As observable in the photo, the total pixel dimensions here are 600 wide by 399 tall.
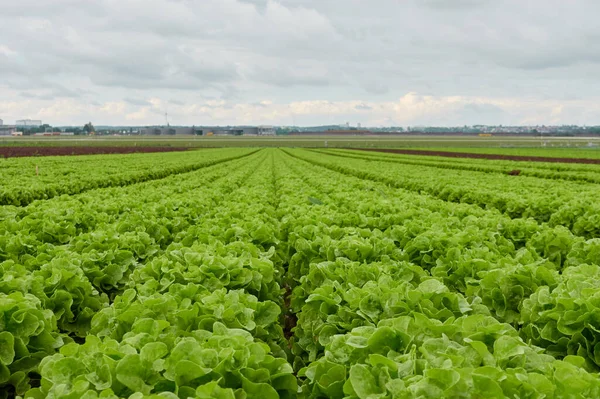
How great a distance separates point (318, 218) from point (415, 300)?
4998mm

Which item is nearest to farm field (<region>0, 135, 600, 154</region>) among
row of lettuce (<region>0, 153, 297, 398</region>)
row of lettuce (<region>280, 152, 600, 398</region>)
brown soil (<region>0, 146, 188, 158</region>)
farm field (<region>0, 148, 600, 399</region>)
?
brown soil (<region>0, 146, 188, 158</region>)

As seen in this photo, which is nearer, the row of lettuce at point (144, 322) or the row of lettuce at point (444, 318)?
the row of lettuce at point (444, 318)

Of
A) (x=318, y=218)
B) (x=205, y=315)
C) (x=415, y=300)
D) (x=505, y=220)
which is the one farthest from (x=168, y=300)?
(x=505, y=220)

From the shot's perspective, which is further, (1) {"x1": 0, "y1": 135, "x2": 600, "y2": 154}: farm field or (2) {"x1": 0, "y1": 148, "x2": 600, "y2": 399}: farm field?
(1) {"x1": 0, "y1": 135, "x2": 600, "y2": 154}: farm field

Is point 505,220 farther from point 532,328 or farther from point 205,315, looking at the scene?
point 205,315

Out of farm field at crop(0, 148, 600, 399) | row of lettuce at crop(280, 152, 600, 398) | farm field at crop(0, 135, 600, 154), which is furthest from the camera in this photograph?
farm field at crop(0, 135, 600, 154)

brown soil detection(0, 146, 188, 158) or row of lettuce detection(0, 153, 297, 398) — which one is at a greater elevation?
brown soil detection(0, 146, 188, 158)

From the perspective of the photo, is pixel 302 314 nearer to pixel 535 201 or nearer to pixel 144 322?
pixel 144 322

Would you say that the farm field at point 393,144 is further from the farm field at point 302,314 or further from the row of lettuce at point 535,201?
the farm field at point 302,314

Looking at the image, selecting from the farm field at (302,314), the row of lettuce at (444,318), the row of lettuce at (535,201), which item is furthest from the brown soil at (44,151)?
the row of lettuce at (444,318)

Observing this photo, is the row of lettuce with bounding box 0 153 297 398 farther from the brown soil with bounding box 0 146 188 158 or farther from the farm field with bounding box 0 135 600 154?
the farm field with bounding box 0 135 600 154

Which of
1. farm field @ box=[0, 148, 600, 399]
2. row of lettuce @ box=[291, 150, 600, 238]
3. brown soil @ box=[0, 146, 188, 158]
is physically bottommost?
row of lettuce @ box=[291, 150, 600, 238]

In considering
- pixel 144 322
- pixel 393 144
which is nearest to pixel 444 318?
pixel 144 322

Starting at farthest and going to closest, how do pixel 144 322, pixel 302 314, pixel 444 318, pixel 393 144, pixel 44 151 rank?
pixel 393 144 < pixel 44 151 < pixel 302 314 < pixel 444 318 < pixel 144 322
